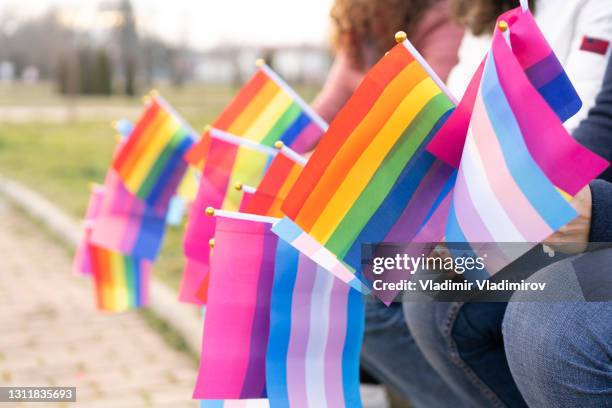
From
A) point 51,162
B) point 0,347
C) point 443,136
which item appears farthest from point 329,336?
point 51,162

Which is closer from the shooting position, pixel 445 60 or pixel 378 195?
pixel 378 195

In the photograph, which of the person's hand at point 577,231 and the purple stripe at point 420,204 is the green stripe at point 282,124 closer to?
the purple stripe at point 420,204

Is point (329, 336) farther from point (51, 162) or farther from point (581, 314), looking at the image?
point (51, 162)

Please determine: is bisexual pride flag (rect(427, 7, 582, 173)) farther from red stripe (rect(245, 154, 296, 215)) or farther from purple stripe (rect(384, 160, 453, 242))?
red stripe (rect(245, 154, 296, 215))

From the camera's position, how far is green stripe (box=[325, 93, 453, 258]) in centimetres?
136

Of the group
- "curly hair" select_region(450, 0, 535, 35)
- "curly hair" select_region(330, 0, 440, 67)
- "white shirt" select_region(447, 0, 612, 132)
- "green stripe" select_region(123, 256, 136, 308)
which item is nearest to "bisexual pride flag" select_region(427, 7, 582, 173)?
"white shirt" select_region(447, 0, 612, 132)

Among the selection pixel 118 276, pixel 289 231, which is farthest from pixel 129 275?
pixel 289 231

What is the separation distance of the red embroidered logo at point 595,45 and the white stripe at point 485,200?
1.93 ft

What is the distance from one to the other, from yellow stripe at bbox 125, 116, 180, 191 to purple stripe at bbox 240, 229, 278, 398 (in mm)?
1027

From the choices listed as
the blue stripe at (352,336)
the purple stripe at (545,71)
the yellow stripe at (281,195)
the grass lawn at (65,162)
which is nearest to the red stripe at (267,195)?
the yellow stripe at (281,195)

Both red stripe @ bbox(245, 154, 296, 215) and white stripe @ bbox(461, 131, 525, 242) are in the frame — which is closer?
white stripe @ bbox(461, 131, 525, 242)

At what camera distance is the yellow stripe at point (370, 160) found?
136cm

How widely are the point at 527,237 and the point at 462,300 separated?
16.2 inches

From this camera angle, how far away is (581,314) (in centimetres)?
136
